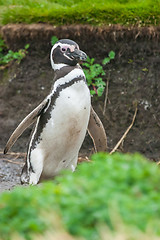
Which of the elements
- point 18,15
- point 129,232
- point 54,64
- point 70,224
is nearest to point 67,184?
point 70,224

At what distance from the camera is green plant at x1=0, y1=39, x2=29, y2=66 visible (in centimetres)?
683

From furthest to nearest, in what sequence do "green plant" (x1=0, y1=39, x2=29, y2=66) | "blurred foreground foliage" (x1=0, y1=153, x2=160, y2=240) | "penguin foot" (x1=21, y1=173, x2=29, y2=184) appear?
1. "green plant" (x1=0, y1=39, x2=29, y2=66)
2. "penguin foot" (x1=21, y1=173, x2=29, y2=184)
3. "blurred foreground foliage" (x1=0, y1=153, x2=160, y2=240)

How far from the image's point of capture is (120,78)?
670cm

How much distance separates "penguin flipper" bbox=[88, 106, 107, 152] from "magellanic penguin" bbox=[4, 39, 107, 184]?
45 centimetres

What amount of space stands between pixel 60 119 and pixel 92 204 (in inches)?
109

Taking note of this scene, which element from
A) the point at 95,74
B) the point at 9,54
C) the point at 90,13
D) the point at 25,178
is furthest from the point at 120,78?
the point at 25,178

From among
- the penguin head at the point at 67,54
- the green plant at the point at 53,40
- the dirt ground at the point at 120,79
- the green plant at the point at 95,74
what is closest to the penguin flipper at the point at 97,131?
the penguin head at the point at 67,54

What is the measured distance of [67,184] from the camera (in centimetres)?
185

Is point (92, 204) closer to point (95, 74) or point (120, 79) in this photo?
point (95, 74)

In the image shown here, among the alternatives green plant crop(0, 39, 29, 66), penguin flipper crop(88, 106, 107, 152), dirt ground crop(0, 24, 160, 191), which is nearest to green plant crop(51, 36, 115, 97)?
dirt ground crop(0, 24, 160, 191)

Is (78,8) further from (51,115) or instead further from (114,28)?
(51,115)

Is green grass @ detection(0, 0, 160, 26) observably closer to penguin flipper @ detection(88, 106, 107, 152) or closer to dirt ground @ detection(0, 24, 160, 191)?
dirt ground @ detection(0, 24, 160, 191)

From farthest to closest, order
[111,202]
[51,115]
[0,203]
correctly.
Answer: [51,115], [0,203], [111,202]

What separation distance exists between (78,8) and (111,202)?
5.35 metres
